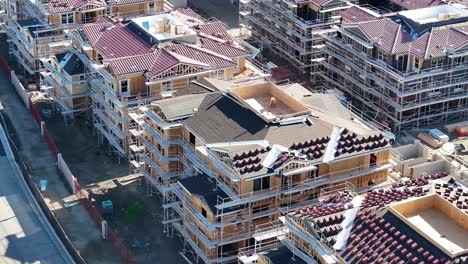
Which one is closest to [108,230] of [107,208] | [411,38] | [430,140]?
[107,208]

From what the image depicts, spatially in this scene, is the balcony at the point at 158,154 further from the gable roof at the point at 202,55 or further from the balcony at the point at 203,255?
the gable roof at the point at 202,55

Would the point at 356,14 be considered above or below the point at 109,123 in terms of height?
above

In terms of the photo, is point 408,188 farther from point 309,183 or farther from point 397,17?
point 397,17

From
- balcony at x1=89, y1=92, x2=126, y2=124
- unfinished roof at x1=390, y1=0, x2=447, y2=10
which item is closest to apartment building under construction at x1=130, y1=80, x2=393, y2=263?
balcony at x1=89, y1=92, x2=126, y2=124

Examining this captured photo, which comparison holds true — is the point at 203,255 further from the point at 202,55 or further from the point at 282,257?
the point at 202,55

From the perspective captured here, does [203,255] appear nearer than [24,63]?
Yes

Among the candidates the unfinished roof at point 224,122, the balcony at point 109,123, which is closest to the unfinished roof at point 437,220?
the unfinished roof at point 224,122
